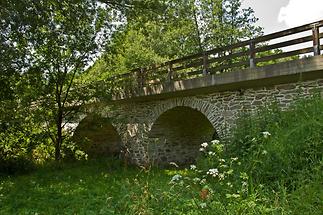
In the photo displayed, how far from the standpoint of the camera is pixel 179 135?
14156 mm

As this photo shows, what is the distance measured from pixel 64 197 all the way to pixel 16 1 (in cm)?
403

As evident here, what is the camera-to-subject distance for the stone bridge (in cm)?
862

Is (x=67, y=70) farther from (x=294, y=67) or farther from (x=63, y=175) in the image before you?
(x=294, y=67)

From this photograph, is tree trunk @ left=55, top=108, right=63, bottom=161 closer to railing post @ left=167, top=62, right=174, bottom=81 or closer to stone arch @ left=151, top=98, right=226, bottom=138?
stone arch @ left=151, top=98, right=226, bottom=138

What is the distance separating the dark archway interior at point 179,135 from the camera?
13508 millimetres

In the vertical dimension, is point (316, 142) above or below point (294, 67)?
below

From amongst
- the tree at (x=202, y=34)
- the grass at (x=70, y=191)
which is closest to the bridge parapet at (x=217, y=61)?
the grass at (x=70, y=191)

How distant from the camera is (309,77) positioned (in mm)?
8383

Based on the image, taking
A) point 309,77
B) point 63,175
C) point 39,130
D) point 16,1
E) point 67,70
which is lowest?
point 63,175

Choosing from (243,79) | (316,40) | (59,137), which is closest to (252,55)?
(243,79)

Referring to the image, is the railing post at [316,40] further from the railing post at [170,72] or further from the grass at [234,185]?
the railing post at [170,72]

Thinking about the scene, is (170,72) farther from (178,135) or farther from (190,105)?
(178,135)

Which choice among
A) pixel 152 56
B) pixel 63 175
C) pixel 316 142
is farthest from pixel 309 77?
pixel 152 56

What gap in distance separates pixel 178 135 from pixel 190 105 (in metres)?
2.69
